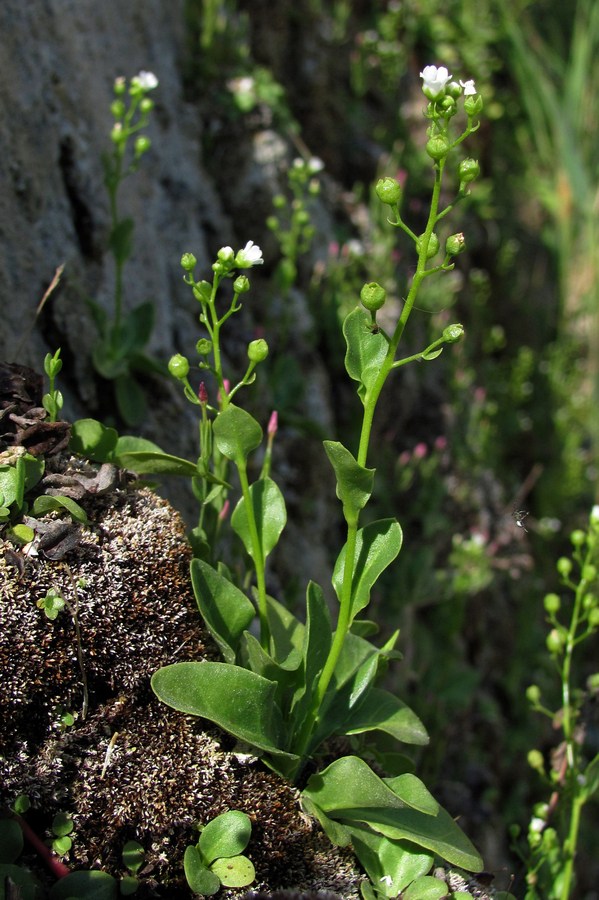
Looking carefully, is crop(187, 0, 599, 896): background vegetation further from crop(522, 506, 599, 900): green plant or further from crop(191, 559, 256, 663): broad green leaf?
crop(191, 559, 256, 663): broad green leaf

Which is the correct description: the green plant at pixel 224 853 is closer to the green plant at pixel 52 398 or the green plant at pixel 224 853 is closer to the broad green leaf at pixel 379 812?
the broad green leaf at pixel 379 812

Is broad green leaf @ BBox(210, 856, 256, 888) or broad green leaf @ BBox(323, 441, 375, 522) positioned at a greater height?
broad green leaf @ BBox(323, 441, 375, 522)

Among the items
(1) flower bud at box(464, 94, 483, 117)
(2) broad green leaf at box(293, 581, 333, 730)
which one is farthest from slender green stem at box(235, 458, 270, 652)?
(1) flower bud at box(464, 94, 483, 117)

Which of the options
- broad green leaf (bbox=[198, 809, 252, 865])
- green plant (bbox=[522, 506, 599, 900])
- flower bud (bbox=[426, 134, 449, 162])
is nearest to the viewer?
flower bud (bbox=[426, 134, 449, 162])

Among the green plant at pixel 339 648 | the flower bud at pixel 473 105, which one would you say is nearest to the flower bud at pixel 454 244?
the green plant at pixel 339 648

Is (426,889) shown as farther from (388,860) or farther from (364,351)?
(364,351)

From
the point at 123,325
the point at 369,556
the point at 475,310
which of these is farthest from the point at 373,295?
the point at 475,310

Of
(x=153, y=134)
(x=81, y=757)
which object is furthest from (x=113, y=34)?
(x=81, y=757)
